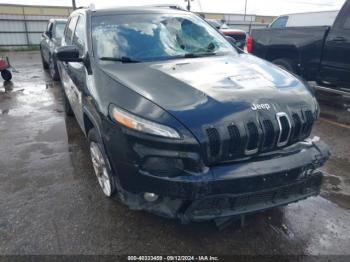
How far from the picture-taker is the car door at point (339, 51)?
5.70 meters

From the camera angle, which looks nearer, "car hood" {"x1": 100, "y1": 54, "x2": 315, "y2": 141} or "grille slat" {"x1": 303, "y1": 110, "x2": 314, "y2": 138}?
"car hood" {"x1": 100, "y1": 54, "x2": 315, "y2": 141}

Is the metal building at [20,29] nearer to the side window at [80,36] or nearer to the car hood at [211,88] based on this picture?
the side window at [80,36]

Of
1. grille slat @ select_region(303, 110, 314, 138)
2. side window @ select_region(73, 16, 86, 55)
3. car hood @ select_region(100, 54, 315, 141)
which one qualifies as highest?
side window @ select_region(73, 16, 86, 55)

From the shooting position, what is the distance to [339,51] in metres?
5.79

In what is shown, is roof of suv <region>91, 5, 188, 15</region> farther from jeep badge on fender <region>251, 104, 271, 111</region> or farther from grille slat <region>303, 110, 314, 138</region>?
grille slat <region>303, 110, 314, 138</region>

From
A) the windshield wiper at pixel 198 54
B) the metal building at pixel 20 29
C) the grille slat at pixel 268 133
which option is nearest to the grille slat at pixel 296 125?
the grille slat at pixel 268 133

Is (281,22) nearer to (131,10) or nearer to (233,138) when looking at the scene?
(131,10)

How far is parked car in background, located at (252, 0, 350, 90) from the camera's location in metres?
5.77

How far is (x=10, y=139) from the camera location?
4930 mm

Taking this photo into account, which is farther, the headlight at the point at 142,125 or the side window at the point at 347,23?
the side window at the point at 347,23

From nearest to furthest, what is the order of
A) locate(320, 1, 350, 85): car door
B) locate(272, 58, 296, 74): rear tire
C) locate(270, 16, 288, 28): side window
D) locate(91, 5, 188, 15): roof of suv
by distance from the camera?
A: locate(91, 5, 188, 15): roof of suv → locate(320, 1, 350, 85): car door → locate(272, 58, 296, 74): rear tire → locate(270, 16, 288, 28): side window

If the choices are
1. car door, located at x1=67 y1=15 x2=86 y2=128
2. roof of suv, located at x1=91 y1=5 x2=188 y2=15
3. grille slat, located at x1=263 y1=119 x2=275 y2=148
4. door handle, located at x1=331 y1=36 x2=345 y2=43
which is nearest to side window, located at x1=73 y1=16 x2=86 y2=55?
car door, located at x1=67 y1=15 x2=86 y2=128

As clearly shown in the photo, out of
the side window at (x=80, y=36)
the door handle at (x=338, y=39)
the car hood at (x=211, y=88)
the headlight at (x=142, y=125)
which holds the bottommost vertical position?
the headlight at (x=142, y=125)

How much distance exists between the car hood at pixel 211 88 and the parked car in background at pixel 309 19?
528 centimetres
